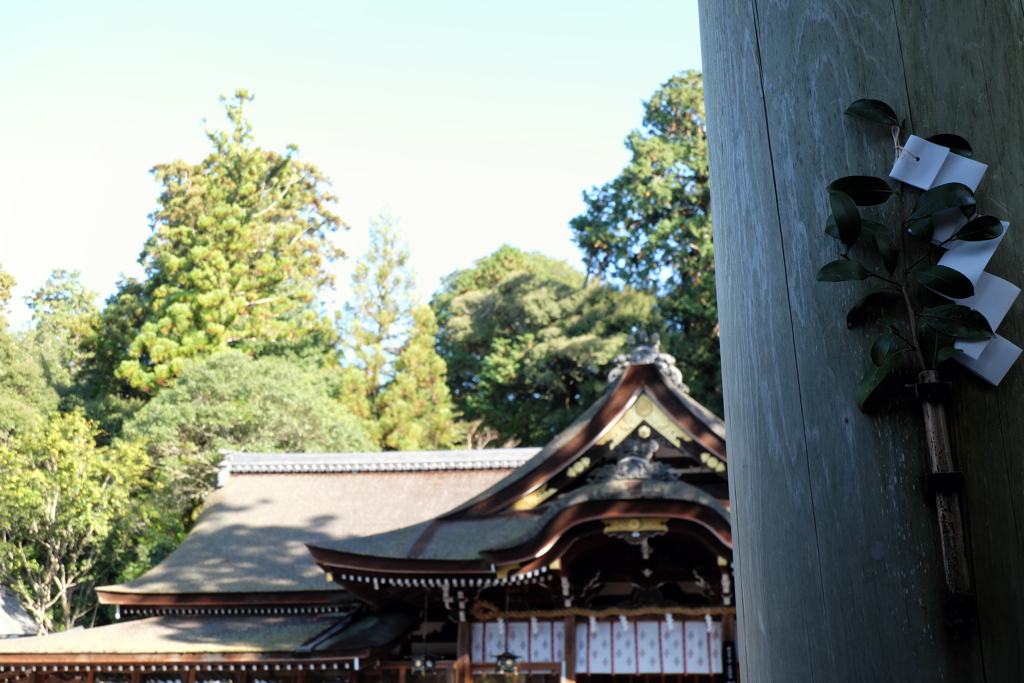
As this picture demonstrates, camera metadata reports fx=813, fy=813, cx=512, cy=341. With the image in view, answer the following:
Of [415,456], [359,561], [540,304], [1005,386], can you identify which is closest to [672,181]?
[540,304]

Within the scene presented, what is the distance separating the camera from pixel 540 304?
2633 cm

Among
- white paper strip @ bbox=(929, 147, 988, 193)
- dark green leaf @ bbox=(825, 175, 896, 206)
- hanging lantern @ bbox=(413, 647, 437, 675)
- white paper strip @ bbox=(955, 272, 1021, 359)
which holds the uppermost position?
white paper strip @ bbox=(929, 147, 988, 193)

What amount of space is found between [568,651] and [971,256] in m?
7.90

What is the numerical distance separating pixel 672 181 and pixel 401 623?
1888 cm

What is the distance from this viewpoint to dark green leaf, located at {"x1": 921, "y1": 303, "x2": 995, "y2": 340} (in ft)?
2.73

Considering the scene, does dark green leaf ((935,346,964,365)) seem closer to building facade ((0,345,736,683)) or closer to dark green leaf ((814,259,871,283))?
dark green leaf ((814,259,871,283))

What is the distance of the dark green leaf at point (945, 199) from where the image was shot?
2.84ft

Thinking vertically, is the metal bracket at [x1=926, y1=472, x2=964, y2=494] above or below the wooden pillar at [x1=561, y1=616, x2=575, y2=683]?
above

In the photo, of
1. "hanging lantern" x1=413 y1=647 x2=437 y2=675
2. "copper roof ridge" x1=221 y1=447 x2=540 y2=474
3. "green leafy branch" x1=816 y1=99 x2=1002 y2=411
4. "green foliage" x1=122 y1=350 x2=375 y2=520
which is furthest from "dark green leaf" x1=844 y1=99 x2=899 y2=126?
"green foliage" x1=122 y1=350 x2=375 y2=520

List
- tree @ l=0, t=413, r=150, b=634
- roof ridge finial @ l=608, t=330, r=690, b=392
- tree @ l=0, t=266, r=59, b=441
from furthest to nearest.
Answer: tree @ l=0, t=266, r=59, b=441, tree @ l=0, t=413, r=150, b=634, roof ridge finial @ l=608, t=330, r=690, b=392

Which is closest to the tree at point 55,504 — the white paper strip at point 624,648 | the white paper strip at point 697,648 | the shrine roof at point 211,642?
the shrine roof at point 211,642

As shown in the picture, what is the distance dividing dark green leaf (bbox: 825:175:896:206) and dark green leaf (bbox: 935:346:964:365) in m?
0.18

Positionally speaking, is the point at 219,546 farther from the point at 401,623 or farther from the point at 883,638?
the point at 883,638

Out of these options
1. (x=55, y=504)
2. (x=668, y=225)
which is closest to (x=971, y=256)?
(x=55, y=504)
